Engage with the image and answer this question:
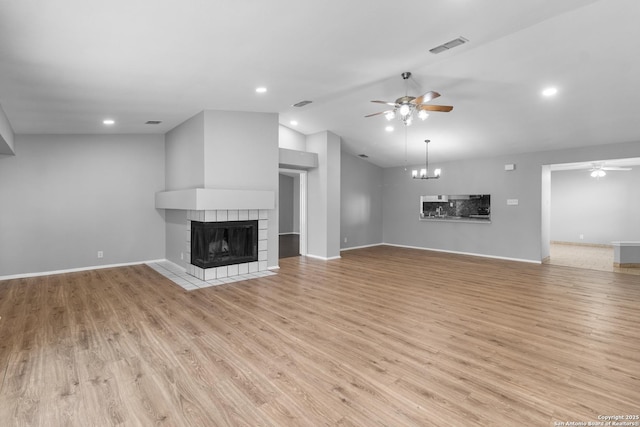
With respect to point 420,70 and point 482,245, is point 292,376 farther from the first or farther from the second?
point 482,245

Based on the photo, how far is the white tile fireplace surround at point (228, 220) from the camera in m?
5.28

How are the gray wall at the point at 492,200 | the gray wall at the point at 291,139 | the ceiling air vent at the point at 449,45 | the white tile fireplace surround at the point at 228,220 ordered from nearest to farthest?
1. the ceiling air vent at the point at 449,45
2. the white tile fireplace surround at the point at 228,220
3. the gray wall at the point at 492,200
4. the gray wall at the point at 291,139

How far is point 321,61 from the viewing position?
12.6 ft

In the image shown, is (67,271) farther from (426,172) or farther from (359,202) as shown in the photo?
(426,172)

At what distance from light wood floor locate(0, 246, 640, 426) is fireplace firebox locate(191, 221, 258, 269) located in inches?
28.8

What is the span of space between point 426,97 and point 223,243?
3958 mm

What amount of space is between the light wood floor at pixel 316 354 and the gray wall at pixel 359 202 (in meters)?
3.95

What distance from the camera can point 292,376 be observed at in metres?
2.40

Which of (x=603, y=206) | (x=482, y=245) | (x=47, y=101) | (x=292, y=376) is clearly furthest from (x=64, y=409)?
(x=603, y=206)

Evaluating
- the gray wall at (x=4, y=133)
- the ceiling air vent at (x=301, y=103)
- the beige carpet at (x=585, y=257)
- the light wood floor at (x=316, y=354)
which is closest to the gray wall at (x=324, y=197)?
the ceiling air vent at (x=301, y=103)

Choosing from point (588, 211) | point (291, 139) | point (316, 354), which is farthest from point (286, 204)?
point (316, 354)

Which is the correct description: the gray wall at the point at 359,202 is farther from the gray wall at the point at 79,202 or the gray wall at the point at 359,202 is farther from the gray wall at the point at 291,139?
the gray wall at the point at 79,202

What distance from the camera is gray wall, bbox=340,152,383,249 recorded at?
8.83 meters

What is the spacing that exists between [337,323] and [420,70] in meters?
3.52
